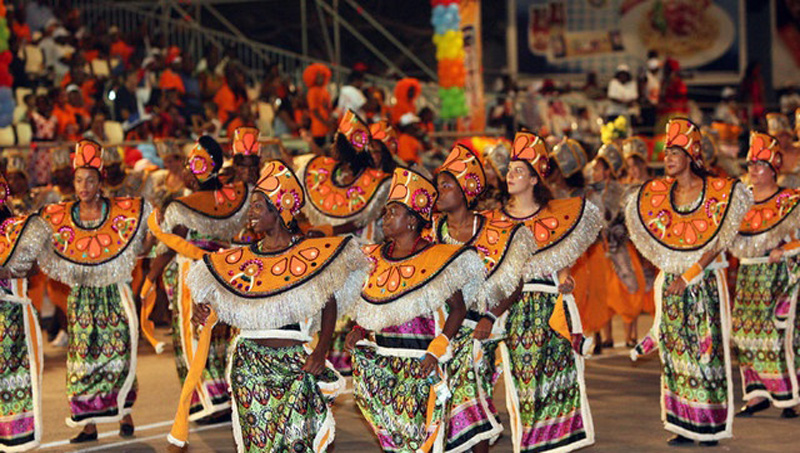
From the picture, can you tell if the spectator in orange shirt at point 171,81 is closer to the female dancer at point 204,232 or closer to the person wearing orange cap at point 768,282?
the female dancer at point 204,232

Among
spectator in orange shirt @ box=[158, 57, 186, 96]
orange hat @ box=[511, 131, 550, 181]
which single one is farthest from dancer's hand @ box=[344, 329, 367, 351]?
spectator in orange shirt @ box=[158, 57, 186, 96]

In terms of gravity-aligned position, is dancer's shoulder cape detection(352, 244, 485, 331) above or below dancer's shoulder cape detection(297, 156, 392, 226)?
below

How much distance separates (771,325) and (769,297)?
0.21 meters

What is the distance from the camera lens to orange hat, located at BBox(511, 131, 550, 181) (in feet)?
27.6

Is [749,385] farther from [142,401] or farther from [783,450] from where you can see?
[142,401]

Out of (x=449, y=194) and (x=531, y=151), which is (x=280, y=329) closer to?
(x=449, y=194)

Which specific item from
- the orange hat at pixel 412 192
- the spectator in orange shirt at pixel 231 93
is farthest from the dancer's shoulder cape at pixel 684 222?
the spectator in orange shirt at pixel 231 93

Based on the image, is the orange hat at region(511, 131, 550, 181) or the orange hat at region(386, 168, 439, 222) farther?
the orange hat at region(511, 131, 550, 181)

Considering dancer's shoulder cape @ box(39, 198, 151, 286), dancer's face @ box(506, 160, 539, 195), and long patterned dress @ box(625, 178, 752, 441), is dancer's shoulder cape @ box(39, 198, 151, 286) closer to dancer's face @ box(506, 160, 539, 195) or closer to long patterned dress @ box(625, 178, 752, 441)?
dancer's face @ box(506, 160, 539, 195)

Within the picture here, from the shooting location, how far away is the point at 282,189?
6.91 meters

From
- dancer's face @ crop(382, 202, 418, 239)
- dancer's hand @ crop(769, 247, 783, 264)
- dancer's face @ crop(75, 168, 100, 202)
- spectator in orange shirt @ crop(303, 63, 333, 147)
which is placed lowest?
dancer's hand @ crop(769, 247, 783, 264)

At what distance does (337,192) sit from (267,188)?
447cm

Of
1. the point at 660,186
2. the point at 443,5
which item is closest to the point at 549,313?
the point at 660,186

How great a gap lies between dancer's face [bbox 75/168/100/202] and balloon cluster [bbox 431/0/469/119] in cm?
1117
